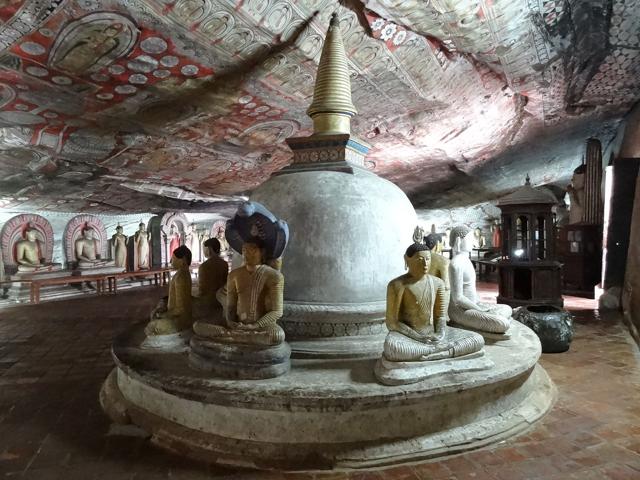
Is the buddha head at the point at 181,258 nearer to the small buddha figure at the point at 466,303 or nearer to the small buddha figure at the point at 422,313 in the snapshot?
the small buddha figure at the point at 422,313

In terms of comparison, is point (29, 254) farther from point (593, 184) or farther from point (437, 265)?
point (593, 184)

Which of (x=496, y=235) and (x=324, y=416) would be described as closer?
(x=324, y=416)

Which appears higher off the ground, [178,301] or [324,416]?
[178,301]

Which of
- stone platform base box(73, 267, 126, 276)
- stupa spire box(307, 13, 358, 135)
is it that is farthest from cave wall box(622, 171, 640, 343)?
stone platform base box(73, 267, 126, 276)

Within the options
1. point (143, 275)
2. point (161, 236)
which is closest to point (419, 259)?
point (143, 275)

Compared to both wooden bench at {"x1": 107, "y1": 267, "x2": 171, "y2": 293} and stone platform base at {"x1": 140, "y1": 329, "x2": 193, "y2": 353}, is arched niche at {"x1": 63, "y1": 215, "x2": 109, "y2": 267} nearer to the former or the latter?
wooden bench at {"x1": 107, "y1": 267, "x2": 171, "y2": 293}

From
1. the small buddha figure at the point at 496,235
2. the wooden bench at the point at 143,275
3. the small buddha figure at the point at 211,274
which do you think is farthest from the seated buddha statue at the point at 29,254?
the small buddha figure at the point at 496,235

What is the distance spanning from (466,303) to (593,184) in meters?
9.30

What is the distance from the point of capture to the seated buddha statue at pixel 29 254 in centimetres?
1111

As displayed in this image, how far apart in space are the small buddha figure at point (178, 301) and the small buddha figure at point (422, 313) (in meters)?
2.28

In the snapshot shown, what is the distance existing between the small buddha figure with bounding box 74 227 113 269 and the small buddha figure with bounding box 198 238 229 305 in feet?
29.6

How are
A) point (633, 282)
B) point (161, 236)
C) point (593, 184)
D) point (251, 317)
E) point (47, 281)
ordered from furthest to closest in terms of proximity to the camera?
point (161, 236) < point (593, 184) < point (47, 281) < point (633, 282) < point (251, 317)

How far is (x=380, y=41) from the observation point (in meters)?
7.09

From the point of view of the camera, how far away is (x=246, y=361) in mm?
3512
